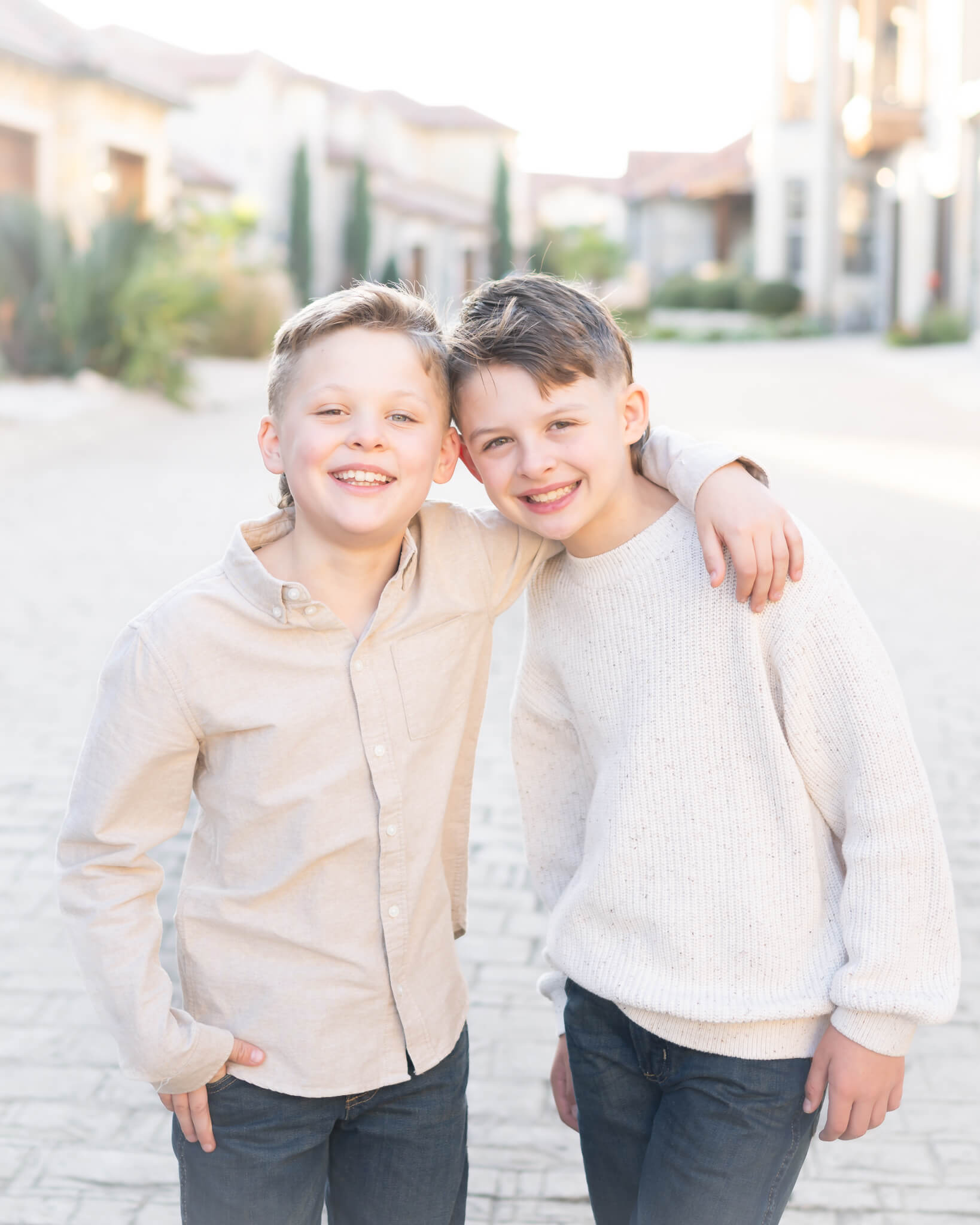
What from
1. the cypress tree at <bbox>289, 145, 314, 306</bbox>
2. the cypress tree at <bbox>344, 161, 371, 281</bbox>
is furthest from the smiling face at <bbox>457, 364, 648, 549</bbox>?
the cypress tree at <bbox>344, 161, 371, 281</bbox>

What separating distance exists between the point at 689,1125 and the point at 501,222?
4911cm

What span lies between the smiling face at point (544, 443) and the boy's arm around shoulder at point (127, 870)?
50cm

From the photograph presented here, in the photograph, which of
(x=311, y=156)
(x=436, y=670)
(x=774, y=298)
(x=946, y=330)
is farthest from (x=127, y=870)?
(x=311, y=156)

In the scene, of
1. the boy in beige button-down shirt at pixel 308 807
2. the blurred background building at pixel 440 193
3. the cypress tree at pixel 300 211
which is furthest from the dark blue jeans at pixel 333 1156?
the cypress tree at pixel 300 211

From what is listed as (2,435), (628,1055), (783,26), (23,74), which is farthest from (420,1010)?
(783,26)

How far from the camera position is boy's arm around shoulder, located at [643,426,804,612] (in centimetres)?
158

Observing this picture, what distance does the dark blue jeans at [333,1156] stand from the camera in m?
1.63

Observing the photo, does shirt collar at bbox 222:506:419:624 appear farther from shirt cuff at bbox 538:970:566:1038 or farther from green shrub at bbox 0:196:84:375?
green shrub at bbox 0:196:84:375

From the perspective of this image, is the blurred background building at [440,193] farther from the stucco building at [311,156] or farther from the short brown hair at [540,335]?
the short brown hair at [540,335]

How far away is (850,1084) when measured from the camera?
1533 millimetres

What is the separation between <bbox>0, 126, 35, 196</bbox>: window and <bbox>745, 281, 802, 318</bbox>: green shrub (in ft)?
63.7

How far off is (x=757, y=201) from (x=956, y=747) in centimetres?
3364

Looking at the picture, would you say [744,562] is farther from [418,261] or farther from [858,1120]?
[418,261]

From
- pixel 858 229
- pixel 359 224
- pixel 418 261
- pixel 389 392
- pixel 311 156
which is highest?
pixel 311 156
